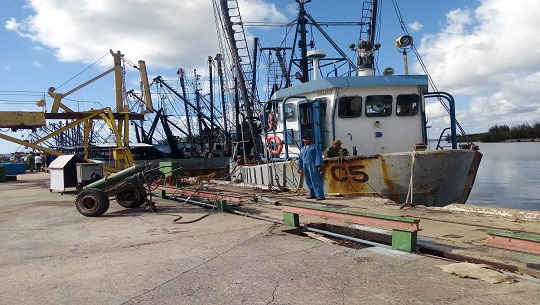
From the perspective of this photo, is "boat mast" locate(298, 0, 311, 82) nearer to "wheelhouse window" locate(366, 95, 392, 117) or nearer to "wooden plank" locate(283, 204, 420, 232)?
"wheelhouse window" locate(366, 95, 392, 117)

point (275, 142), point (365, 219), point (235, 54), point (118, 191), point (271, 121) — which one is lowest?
point (365, 219)

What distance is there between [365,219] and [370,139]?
5464 millimetres

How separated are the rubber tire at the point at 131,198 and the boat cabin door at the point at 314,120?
13.5 feet

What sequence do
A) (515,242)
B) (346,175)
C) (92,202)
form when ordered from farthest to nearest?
(346,175) → (92,202) → (515,242)

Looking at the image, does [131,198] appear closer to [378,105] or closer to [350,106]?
[350,106]

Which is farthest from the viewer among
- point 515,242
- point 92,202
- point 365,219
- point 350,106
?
point 350,106

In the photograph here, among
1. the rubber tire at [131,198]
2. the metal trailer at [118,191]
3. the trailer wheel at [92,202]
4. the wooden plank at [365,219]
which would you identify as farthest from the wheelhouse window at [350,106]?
the trailer wheel at [92,202]

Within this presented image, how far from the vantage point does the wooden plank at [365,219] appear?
437cm

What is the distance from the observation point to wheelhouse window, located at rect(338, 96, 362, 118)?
9.93 meters

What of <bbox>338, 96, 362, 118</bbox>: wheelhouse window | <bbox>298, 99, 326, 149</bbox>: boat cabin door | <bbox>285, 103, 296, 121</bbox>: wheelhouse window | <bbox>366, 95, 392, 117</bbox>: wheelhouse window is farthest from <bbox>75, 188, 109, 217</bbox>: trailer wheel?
<bbox>366, 95, 392, 117</bbox>: wheelhouse window

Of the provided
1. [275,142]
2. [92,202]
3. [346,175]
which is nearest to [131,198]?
[92,202]

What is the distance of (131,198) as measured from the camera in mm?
8641

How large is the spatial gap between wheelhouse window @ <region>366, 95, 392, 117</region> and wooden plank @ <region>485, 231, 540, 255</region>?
596 cm

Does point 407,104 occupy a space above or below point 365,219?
above
